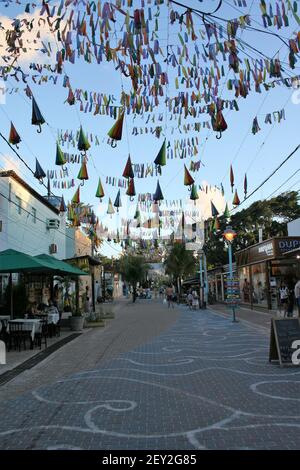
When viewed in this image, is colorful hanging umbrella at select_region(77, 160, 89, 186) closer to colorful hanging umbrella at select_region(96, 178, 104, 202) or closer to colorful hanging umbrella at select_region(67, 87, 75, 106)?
colorful hanging umbrella at select_region(96, 178, 104, 202)

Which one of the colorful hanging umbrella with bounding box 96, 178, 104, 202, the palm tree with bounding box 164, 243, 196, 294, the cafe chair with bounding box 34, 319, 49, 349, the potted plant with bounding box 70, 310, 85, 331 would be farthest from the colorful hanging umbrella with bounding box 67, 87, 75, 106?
the palm tree with bounding box 164, 243, 196, 294

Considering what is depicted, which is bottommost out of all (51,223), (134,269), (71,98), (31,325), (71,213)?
(31,325)

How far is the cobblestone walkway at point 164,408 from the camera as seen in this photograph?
516cm

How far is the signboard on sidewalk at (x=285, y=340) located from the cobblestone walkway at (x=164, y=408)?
0.95ft

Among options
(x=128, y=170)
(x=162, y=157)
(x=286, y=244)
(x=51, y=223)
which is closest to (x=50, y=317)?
(x=128, y=170)

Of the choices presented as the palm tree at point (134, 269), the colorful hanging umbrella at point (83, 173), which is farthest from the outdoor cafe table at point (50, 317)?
the palm tree at point (134, 269)

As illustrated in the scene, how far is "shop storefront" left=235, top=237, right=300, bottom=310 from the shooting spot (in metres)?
25.9

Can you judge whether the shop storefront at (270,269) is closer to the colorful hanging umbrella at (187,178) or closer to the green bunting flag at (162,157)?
the colorful hanging umbrella at (187,178)

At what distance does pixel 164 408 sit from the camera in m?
6.53

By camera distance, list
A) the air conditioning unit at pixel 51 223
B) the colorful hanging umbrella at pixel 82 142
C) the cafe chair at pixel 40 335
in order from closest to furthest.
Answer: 1. the colorful hanging umbrella at pixel 82 142
2. the cafe chair at pixel 40 335
3. the air conditioning unit at pixel 51 223

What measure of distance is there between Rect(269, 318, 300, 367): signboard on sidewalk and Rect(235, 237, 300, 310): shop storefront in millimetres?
13446

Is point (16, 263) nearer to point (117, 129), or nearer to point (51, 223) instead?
point (117, 129)

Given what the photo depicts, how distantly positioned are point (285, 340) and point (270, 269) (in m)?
18.7
